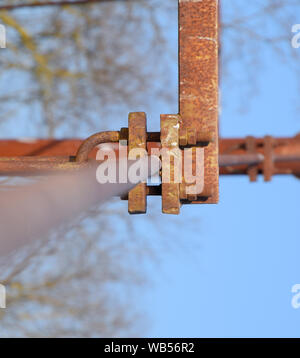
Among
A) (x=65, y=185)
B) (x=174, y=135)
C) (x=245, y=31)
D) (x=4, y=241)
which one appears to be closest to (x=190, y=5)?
(x=174, y=135)

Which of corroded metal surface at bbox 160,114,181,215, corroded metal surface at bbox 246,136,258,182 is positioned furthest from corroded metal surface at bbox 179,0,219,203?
corroded metal surface at bbox 246,136,258,182

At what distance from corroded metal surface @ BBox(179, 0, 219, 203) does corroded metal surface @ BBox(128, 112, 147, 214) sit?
0.93ft

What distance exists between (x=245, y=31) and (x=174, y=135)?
7.89 meters

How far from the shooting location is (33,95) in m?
10.3

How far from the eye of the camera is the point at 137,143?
2100mm

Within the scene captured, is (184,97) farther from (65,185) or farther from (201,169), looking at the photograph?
(65,185)

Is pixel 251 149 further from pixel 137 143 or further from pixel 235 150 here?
pixel 137 143

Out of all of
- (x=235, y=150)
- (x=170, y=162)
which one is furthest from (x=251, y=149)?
(x=170, y=162)

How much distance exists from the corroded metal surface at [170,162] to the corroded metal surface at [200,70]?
0.65 ft

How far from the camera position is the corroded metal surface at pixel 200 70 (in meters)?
2.35

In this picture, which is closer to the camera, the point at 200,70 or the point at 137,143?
the point at 137,143

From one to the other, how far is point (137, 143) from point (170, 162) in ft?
0.51

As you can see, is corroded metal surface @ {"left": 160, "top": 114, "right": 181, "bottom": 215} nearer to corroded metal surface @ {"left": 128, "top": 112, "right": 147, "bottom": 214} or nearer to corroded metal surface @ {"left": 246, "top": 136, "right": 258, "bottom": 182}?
corroded metal surface @ {"left": 128, "top": 112, "right": 147, "bottom": 214}

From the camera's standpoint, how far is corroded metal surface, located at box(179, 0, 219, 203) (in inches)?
92.4
